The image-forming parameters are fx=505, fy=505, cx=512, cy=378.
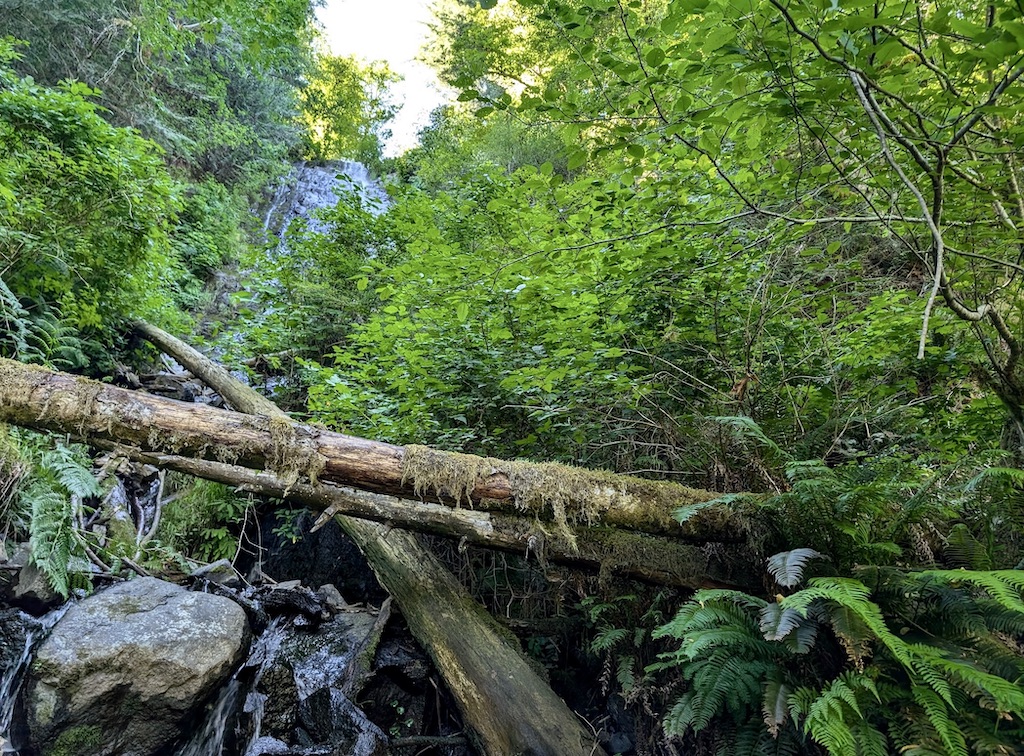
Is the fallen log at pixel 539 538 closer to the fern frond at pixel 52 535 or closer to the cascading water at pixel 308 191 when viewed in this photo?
the fern frond at pixel 52 535

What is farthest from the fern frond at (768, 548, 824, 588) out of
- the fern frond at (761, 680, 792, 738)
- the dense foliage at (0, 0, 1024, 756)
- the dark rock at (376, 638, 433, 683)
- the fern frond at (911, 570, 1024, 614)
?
the dark rock at (376, 638, 433, 683)

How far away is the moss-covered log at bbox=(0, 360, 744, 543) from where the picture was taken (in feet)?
9.58

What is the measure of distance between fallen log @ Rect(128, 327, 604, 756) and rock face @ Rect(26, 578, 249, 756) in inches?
57.4

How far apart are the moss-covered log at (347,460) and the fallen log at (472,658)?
271 millimetres

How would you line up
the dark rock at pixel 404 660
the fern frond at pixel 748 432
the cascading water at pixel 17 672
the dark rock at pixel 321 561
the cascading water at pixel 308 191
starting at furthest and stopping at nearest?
the cascading water at pixel 308 191 < the dark rock at pixel 321 561 < the dark rock at pixel 404 660 < the cascading water at pixel 17 672 < the fern frond at pixel 748 432

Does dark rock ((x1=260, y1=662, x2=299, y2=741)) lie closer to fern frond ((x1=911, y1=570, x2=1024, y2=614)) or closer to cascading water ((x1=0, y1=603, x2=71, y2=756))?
cascading water ((x1=0, y1=603, x2=71, y2=756))

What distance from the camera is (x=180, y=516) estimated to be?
21.0 feet

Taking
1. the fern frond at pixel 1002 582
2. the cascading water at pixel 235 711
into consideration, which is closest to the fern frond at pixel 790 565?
the fern frond at pixel 1002 582

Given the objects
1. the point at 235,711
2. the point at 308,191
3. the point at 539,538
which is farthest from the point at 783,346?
the point at 308,191

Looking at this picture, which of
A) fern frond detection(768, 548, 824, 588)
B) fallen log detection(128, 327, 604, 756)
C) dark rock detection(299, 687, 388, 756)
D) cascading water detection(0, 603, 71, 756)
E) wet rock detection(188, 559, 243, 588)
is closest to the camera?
fern frond detection(768, 548, 824, 588)

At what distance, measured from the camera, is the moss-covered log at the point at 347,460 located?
2.92 meters

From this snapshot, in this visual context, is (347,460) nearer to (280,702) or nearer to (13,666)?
(280,702)

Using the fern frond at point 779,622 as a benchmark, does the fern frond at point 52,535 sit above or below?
below

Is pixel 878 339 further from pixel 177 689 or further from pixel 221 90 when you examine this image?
pixel 221 90
